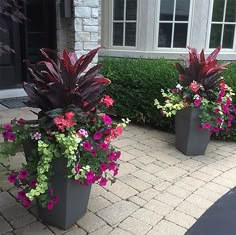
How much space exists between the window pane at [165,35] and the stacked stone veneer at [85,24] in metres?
1.58

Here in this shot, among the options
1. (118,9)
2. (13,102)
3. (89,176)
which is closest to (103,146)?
(89,176)

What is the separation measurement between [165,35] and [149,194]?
4.45 metres

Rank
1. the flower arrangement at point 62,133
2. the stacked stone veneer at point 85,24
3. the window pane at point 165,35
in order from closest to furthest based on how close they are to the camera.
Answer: the flower arrangement at point 62,133 → the stacked stone veneer at point 85,24 → the window pane at point 165,35

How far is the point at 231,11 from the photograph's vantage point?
664 cm

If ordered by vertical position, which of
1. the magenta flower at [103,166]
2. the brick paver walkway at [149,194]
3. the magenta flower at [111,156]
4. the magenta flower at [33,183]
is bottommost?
the brick paver walkway at [149,194]

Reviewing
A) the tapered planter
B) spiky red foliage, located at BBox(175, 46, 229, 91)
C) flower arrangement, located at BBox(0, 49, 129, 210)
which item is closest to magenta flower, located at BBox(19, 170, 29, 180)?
flower arrangement, located at BBox(0, 49, 129, 210)

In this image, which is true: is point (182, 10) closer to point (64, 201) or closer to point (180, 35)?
point (180, 35)

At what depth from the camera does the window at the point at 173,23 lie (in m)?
6.33

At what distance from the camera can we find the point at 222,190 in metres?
2.95

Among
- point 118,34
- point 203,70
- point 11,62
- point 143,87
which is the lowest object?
point 143,87

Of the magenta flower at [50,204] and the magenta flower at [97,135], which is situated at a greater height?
the magenta flower at [97,135]

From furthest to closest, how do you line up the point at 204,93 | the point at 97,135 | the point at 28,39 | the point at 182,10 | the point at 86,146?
1. the point at 182,10
2. the point at 28,39
3. the point at 204,93
4. the point at 97,135
5. the point at 86,146

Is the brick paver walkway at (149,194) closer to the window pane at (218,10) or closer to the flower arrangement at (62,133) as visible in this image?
the flower arrangement at (62,133)

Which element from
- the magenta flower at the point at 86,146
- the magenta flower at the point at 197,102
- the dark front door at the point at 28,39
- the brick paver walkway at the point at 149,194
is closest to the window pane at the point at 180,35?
the dark front door at the point at 28,39
